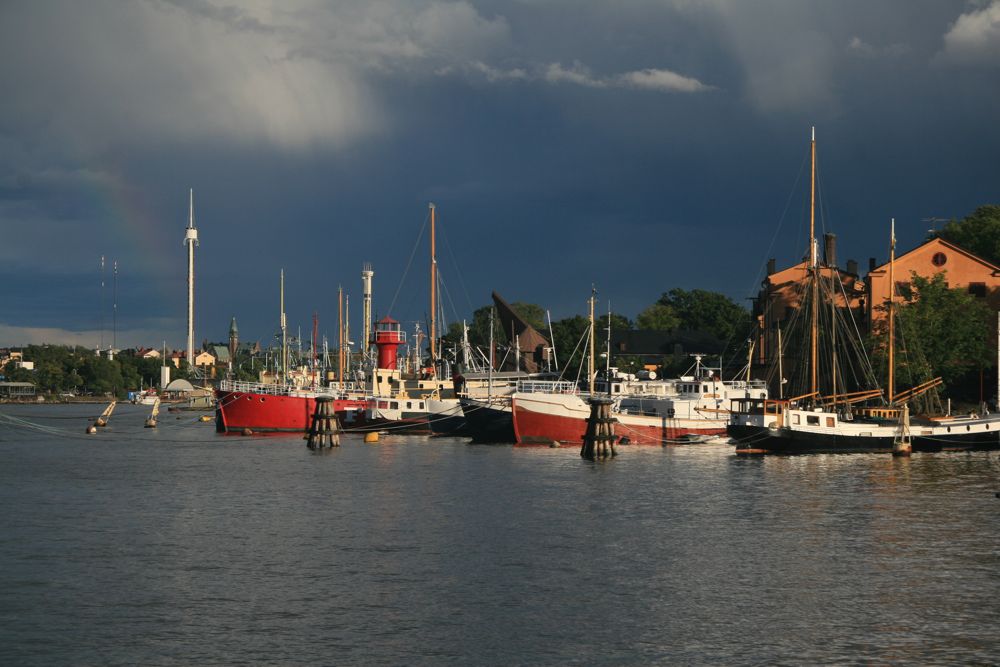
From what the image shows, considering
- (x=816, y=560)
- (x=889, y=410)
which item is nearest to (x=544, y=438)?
(x=889, y=410)

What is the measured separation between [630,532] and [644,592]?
1116cm

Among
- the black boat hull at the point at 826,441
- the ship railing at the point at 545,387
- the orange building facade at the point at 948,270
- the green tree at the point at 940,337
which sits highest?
the orange building facade at the point at 948,270

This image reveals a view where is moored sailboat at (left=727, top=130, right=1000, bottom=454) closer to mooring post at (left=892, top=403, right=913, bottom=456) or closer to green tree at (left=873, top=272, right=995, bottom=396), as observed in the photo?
mooring post at (left=892, top=403, right=913, bottom=456)

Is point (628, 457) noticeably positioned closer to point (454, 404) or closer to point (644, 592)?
point (454, 404)

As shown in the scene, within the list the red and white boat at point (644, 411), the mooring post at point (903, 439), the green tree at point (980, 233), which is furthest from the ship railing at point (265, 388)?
the green tree at point (980, 233)

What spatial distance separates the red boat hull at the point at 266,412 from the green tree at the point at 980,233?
72.7m

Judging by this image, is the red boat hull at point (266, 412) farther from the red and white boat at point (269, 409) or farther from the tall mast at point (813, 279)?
the tall mast at point (813, 279)

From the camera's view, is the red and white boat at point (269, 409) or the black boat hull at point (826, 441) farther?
the red and white boat at point (269, 409)

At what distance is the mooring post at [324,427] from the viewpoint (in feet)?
297

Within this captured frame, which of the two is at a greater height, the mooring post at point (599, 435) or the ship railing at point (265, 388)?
the ship railing at point (265, 388)

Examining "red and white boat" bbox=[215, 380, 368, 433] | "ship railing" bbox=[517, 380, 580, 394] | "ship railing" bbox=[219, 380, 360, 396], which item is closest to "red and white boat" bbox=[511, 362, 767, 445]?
"ship railing" bbox=[517, 380, 580, 394]

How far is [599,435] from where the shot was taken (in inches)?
3071

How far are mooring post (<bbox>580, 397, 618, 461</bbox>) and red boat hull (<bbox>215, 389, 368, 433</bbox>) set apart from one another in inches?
1532

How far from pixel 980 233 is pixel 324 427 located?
249 ft
